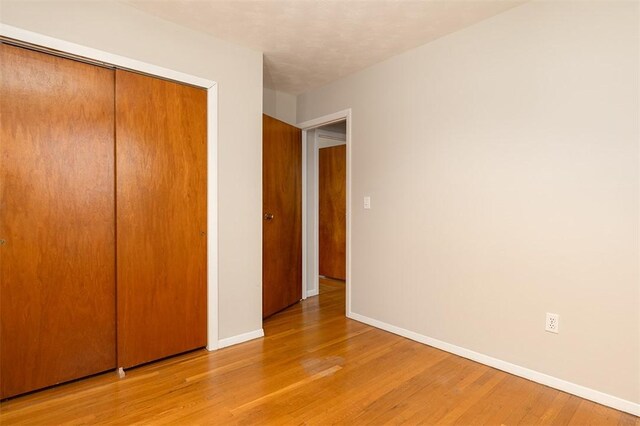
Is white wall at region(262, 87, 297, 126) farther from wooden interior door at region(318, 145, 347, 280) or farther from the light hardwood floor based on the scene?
the light hardwood floor

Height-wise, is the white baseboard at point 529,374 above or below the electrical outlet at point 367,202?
below

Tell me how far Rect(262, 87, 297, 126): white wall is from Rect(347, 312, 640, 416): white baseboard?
241cm

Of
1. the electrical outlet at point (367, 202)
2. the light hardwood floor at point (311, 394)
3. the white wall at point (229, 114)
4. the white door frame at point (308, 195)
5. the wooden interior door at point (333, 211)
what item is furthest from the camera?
the wooden interior door at point (333, 211)

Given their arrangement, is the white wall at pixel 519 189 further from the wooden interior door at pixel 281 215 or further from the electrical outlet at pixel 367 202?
the wooden interior door at pixel 281 215

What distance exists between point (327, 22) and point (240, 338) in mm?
2440

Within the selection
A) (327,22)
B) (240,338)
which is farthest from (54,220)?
(327,22)

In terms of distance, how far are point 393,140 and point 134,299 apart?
7.61 feet

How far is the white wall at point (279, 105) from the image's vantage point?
3.72m

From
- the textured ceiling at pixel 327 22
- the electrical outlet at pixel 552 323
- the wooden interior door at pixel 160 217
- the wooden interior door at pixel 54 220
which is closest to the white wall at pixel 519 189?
the electrical outlet at pixel 552 323

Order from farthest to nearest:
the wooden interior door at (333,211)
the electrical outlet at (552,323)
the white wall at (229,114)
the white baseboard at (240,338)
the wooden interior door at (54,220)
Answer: the wooden interior door at (333,211)
the white baseboard at (240,338)
the white wall at (229,114)
the electrical outlet at (552,323)
the wooden interior door at (54,220)

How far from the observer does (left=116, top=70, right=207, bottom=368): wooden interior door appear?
2271 mm

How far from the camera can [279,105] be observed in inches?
152

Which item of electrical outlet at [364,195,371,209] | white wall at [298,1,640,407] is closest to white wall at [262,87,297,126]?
white wall at [298,1,640,407]

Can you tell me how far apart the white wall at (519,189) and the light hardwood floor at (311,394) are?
28 centimetres
